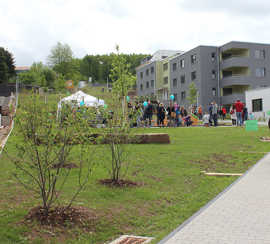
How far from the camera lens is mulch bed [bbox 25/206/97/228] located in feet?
14.0

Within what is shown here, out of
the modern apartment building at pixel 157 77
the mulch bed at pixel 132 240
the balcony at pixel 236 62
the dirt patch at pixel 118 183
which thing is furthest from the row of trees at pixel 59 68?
the mulch bed at pixel 132 240

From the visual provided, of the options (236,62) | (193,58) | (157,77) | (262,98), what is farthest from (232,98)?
(157,77)

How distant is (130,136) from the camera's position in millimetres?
6820

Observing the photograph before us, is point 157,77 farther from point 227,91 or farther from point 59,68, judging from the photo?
point 59,68

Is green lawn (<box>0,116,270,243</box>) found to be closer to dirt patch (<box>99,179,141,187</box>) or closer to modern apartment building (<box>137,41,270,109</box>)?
dirt patch (<box>99,179,141,187</box>)

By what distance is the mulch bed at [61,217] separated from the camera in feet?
14.0

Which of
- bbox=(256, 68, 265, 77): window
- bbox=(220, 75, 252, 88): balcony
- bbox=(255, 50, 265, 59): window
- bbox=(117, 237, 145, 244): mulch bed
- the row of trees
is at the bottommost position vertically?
bbox=(117, 237, 145, 244): mulch bed

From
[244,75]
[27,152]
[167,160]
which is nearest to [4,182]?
[27,152]

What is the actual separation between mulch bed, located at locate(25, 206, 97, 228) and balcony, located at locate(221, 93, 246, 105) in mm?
47457

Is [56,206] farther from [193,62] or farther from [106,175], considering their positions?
[193,62]

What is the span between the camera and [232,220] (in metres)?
4.42

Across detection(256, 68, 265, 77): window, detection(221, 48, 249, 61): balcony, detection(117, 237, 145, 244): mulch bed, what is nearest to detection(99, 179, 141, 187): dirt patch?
detection(117, 237, 145, 244): mulch bed

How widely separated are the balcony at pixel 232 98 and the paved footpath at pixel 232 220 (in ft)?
147

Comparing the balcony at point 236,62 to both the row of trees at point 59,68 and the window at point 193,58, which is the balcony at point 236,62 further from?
the row of trees at point 59,68
